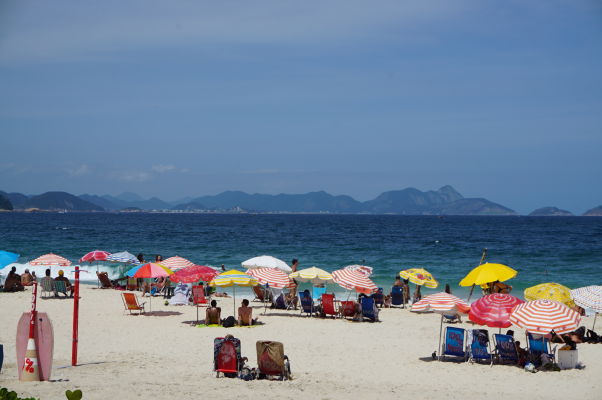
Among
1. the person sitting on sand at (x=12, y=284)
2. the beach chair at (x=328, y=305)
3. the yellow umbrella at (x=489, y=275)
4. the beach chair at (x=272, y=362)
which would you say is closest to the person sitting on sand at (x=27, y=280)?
the person sitting on sand at (x=12, y=284)

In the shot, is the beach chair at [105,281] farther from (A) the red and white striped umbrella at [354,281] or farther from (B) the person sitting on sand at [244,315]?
(A) the red and white striped umbrella at [354,281]

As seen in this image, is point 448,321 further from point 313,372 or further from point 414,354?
point 313,372

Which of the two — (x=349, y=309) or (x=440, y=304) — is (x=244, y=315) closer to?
(x=349, y=309)

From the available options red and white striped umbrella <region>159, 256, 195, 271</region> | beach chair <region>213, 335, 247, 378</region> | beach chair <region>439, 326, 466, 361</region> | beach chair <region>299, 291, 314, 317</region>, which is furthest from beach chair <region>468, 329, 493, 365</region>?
red and white striped umbrella <region>159, 256, 195, 271</region>

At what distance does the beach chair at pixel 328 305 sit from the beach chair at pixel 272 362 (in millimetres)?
6829

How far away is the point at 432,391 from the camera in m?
10.5

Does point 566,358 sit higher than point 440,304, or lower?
lower

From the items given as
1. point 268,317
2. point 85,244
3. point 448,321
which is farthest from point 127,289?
point 85,244

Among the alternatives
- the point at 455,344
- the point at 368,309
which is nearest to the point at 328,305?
the point at 368,309

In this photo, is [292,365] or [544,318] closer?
[544,318]

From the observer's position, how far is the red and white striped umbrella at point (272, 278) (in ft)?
55.6

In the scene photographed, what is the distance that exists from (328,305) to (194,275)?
147 inches

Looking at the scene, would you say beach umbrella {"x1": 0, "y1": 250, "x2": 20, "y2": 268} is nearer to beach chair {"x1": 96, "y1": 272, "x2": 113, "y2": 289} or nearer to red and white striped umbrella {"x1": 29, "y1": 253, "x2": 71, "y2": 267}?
red and white striped umbrella {"x1": 29, "y1": 253, "x2": 71, "y2": 267}

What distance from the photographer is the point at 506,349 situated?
12539 mm
